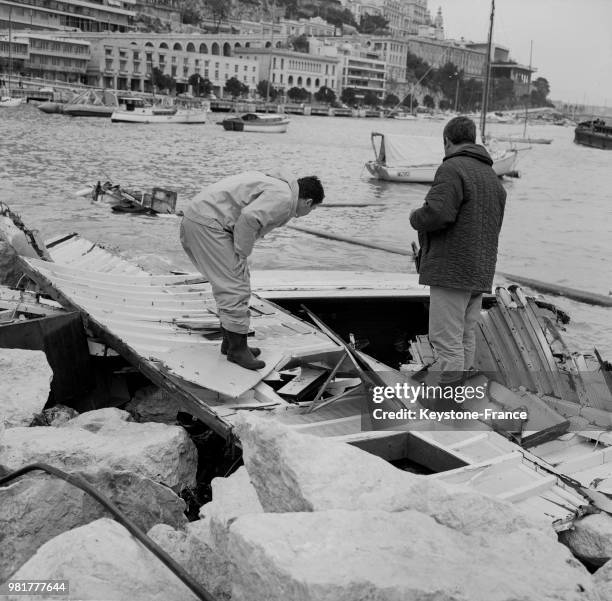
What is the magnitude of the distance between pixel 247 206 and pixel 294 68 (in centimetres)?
15419

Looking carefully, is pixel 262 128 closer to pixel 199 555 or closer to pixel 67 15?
pixel 199 555

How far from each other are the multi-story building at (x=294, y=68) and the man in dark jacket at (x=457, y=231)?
142052mm

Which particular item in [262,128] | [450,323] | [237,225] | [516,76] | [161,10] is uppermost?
[161,10]

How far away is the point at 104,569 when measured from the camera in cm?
269

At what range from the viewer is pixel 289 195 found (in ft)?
15.4

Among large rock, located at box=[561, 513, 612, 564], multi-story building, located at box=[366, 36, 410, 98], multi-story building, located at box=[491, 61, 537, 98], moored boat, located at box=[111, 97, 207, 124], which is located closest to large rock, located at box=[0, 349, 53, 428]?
large rock, located at box=[561, 513, 612, 564]

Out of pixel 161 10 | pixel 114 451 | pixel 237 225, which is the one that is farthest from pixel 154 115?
pixel 161 10

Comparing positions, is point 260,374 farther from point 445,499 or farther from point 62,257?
point 62,257

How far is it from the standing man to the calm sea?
3.93ft

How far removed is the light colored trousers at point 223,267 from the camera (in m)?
4.84

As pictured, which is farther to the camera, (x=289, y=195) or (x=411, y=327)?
(x=411, y=327)

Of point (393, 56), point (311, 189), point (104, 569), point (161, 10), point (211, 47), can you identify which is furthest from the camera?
point (393, 56)

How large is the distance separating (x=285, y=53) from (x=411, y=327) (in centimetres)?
14981

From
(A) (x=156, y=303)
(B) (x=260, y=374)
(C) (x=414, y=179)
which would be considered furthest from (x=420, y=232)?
(C) (x=414, y=179)
